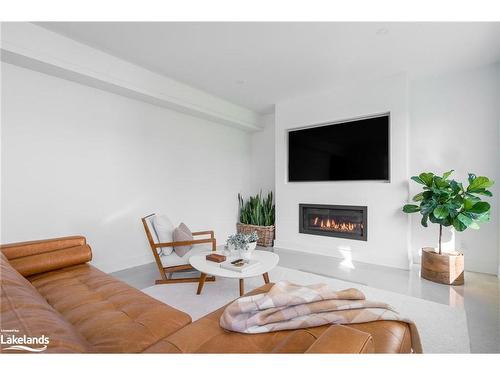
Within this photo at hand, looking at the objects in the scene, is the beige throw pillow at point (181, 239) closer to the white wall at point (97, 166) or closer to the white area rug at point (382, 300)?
the white area rug at point (382, 300)

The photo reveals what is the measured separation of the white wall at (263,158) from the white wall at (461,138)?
2547mm

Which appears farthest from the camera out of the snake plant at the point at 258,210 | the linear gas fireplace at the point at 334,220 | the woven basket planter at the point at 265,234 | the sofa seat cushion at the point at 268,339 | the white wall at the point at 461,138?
the snake plant at the point at 258,210

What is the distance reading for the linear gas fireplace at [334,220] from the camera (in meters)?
3.73

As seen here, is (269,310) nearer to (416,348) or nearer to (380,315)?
(380,315)

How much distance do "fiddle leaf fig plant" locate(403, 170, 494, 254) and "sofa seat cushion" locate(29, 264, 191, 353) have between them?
2.97m

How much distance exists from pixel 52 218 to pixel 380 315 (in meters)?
3.39

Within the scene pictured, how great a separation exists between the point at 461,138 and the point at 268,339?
3774mm

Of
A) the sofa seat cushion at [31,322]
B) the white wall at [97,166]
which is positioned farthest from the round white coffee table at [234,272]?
the white wall at [97,166]

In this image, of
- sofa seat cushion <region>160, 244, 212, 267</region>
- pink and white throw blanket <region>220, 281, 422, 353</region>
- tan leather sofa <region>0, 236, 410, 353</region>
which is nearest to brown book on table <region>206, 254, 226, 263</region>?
sofa seat cushion <region>160, 244, 212, 267</region>

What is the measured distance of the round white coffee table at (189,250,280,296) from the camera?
211cm

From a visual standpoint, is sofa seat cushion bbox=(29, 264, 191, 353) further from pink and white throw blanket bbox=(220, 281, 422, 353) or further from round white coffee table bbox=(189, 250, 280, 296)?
round white coffee table bbox=(189, 250, 280, 296)

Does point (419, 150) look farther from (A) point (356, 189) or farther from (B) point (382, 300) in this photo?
(B) point (382, 300)

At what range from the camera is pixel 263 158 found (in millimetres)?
5344
